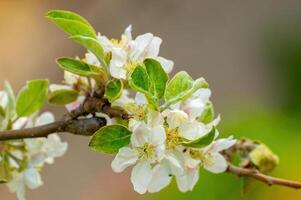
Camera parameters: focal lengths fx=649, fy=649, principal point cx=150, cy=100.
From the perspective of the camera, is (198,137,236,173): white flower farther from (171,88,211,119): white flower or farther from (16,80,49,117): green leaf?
(16,80,49,117): green leaf

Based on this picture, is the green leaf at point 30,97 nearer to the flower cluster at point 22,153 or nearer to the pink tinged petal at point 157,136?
the flower cluster at point 22,153

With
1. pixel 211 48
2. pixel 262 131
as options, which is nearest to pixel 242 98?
pixel 211 48

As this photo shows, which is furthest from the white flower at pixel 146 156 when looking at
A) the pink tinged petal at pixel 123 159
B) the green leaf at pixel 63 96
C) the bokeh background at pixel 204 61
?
the bokeh background at pixel 204 61

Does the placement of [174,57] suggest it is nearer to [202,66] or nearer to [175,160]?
[202,66]

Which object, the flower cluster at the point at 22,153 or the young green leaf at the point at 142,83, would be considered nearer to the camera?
the young green leaf at the point at 142,83

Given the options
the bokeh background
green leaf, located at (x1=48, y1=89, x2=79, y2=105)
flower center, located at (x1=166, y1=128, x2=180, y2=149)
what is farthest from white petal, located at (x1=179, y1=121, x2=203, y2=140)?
the bokeh background

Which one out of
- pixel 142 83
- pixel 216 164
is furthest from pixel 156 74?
pixel 216 164

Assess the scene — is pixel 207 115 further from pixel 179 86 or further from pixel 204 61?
pixel 204 61
